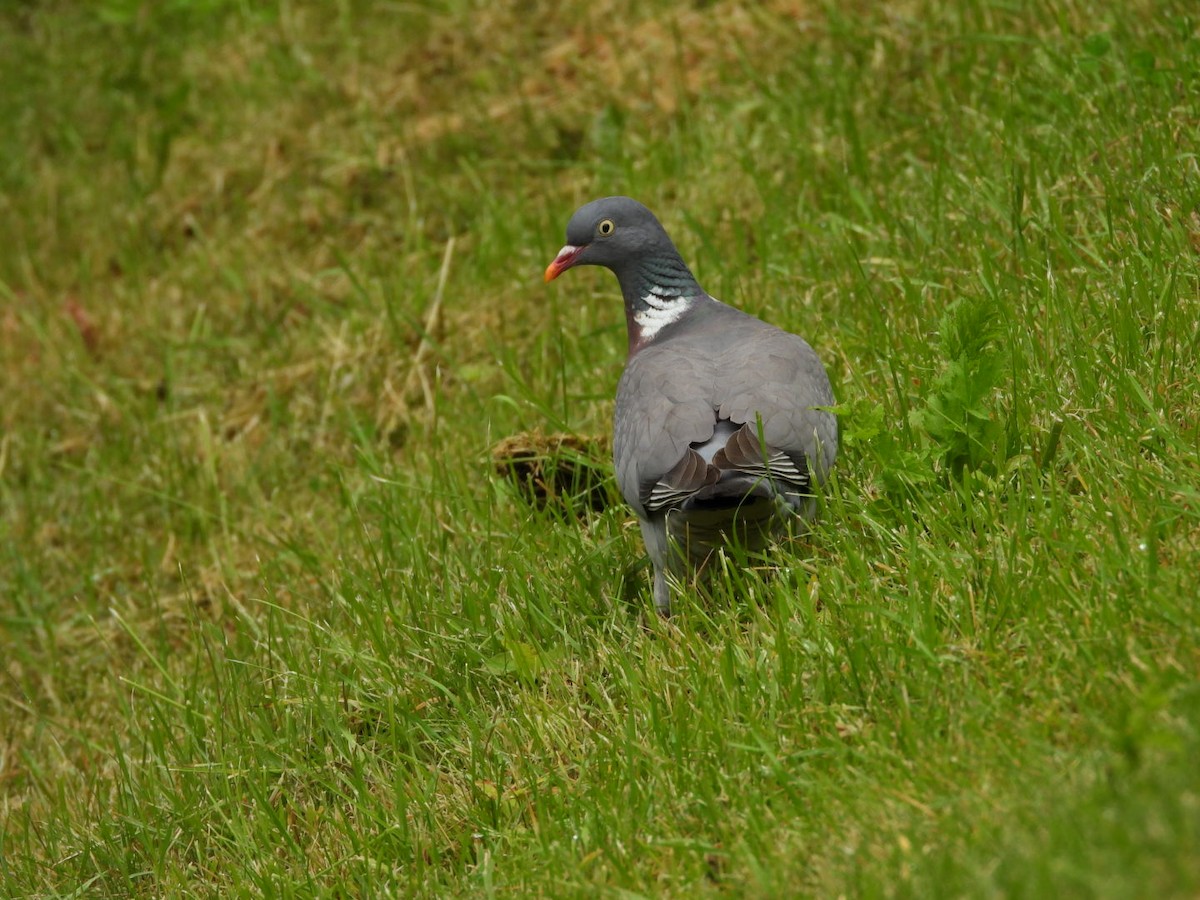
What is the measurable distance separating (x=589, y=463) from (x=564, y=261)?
83 centimetres

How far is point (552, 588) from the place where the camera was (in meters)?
4.26

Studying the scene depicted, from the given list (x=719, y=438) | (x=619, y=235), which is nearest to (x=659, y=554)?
(x=719, y=438)

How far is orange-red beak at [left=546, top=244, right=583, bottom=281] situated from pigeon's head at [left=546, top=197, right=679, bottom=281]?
0.03 metres

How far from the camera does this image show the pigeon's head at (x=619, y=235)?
4.96m

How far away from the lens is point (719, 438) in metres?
3.83

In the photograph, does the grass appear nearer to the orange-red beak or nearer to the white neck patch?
the orange-red beak

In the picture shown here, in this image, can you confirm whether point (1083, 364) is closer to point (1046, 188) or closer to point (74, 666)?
point (1046, 188)

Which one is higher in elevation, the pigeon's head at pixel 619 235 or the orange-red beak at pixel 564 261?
the pigeon's head at pixel 619 235

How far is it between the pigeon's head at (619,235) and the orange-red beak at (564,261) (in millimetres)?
34

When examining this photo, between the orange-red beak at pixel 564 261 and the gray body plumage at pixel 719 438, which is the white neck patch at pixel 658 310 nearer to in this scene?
the gray body plumage at pixel 719 438

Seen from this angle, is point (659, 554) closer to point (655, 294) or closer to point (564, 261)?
point (655, 294)

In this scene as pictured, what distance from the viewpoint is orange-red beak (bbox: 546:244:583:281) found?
5082mm

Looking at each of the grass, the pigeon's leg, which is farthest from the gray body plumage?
the grass

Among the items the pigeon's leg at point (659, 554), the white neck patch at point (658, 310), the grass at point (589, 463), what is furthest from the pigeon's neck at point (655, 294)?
the pigeon's leg at point (659, 554)
